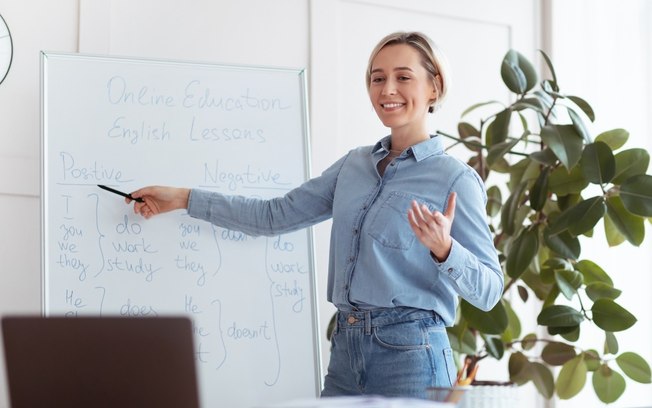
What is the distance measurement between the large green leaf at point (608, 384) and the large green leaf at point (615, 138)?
78 centimetres

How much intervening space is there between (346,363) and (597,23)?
2416 millimetres

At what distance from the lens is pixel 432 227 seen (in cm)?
179

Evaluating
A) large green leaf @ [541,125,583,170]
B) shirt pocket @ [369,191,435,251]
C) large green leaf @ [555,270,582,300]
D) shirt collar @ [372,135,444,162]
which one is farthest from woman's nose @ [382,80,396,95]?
large green leaf @ [555,270,582,300]

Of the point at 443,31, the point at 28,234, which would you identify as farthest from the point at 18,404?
the point at 443,31

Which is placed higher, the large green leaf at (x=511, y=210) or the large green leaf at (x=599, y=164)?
the large green leaf at (x=599, y=164)

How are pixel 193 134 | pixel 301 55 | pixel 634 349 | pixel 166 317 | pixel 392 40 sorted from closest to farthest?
pixel 166 317, pixel 392 40, pixel 193 134, pixel 301 55, pixel 634 349

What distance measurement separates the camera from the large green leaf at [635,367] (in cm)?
289

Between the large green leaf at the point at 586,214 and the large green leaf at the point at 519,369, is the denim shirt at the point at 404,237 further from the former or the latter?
the large green leaf at the point at 519,369

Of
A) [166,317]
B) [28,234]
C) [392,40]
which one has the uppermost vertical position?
[392,40]

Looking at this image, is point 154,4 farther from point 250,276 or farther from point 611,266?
point 611,266

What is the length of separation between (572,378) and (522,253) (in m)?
0.50

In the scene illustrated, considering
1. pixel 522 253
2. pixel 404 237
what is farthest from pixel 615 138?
pixel 404 237

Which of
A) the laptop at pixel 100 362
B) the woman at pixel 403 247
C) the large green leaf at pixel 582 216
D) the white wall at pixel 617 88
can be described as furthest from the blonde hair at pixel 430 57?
Result: the white wall at pixel 617 88

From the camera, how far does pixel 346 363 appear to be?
204 cm
